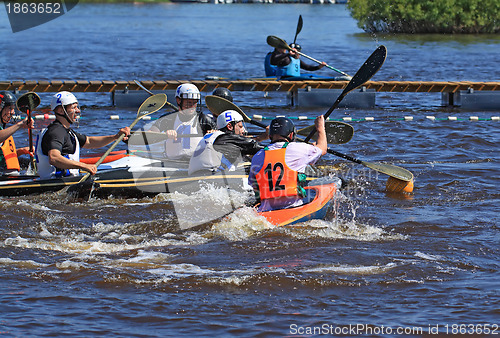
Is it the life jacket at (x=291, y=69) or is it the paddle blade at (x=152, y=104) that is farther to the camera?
the life jacket at (x=291, y=69)

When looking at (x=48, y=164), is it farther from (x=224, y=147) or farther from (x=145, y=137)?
(x=224, y=147)

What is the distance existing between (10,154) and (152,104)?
234 cm

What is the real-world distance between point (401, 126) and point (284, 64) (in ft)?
13.0

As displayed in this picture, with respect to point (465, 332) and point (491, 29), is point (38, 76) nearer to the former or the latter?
point (465, 332)

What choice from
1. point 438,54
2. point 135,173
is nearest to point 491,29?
point 438,54

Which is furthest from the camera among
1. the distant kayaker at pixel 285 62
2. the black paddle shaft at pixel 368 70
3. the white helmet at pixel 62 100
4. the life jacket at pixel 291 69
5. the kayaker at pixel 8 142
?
the life jacket at pixel 291 69

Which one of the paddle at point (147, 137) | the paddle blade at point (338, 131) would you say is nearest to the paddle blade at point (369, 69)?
the paddle blade at point (338, 131)

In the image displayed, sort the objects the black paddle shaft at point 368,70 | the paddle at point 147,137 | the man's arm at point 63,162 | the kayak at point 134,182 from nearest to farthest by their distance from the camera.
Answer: the man's arm at point 63,162
the kayak at point 134,182
the black paddle shaft at point 368,70
the paddle at point 147,137

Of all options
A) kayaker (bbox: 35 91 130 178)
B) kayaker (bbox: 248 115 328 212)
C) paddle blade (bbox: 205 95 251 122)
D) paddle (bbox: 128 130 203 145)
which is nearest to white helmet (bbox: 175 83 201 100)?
paddle blade (bbox: 205 95 251 122)

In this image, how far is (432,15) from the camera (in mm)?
39344

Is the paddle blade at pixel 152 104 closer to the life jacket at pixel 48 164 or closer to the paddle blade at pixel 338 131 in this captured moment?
the life jacket at pixel 48 164

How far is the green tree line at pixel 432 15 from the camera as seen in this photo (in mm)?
38969

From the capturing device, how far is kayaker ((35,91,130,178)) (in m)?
8.99

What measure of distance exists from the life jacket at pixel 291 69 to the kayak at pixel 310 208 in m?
9.96
